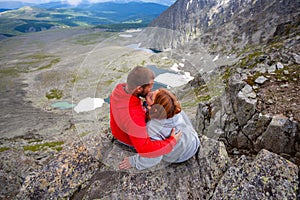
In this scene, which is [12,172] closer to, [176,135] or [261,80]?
[176,135]

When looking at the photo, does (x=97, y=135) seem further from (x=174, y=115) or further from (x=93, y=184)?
(x=174, y=115)

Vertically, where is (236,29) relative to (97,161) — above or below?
below

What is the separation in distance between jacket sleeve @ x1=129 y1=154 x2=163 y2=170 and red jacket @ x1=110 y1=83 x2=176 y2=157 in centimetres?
19

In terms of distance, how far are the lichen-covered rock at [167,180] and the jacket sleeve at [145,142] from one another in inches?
35.6

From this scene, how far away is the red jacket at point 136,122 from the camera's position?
4645 mm

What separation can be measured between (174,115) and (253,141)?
238 inches

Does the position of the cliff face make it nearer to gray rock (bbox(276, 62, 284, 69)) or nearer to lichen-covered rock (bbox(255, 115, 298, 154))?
gray rock (bbox(276, 62, 284, 69))

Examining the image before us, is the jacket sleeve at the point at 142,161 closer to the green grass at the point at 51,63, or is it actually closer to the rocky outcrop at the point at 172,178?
the rocky outcrop at the point at 172,178

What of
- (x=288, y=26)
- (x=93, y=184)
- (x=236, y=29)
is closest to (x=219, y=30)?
(x=236, y=29)

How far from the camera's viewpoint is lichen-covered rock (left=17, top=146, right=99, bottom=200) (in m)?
5.95

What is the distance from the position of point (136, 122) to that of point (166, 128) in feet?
2.39

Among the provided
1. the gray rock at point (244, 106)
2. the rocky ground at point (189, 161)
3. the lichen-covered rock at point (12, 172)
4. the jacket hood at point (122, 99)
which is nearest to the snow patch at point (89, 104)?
the rocky ground at point (189, 161)

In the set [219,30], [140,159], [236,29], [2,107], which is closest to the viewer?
[140,159]

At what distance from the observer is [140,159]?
532 cm
